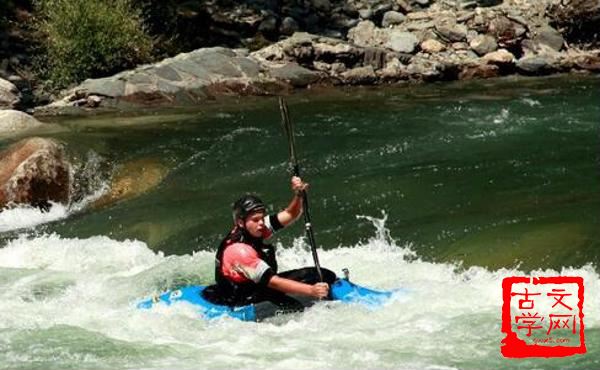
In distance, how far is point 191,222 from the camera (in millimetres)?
9914

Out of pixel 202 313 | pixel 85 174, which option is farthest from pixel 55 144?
pixel 202 313

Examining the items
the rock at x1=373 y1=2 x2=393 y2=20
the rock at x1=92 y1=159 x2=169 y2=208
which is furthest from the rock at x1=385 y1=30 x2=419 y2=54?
the rock at x1=92 y1=159 x2=169 y2=208

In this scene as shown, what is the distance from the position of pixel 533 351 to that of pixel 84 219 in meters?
6.42

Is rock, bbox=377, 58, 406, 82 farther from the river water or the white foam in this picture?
the white foam

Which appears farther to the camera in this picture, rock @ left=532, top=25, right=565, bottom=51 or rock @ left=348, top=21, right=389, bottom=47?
rock @ left=348, top=21, right=389, bottom=47

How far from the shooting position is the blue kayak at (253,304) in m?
6.57

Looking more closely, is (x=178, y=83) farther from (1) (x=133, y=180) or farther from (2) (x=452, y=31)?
(2) (x=452, y=31)

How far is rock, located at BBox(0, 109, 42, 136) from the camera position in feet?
48.0

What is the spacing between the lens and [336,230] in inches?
360

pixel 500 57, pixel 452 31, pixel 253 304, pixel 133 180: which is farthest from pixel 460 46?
pixel 253 304

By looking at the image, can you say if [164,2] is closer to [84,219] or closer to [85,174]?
[85,174]

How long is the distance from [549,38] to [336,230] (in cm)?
1308

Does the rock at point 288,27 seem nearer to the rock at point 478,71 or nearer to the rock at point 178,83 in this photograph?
the rock at point 178,83

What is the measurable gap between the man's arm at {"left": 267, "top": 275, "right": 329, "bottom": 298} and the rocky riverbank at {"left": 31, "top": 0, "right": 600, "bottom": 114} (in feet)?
36.2
